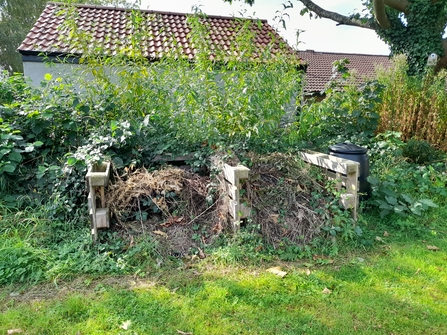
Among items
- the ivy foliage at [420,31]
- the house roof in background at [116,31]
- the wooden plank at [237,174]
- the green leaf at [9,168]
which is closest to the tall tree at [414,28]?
the ivy foliage at [420,31]

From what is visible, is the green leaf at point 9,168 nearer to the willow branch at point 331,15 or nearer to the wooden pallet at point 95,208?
the wooden pallet at point 95,208

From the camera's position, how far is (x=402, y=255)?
3.16 meters

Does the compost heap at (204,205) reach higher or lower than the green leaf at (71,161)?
lower

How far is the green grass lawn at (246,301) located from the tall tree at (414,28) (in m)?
7.55

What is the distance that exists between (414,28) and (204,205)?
8.52m

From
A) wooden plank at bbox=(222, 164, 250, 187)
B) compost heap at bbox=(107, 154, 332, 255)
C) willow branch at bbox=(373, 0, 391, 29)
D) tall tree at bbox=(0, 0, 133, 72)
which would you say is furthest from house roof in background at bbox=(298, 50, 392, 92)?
wooden plank at bbox=(222, 164, 250, 187)

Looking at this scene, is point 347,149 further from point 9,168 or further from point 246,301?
point 9,168

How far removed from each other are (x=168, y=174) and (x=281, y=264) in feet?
5.29

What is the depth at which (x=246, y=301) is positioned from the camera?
7.80 ft

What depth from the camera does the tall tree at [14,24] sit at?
2052 cm

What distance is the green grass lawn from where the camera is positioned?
6.87 ft

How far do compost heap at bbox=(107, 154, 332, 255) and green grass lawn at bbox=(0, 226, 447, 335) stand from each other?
427mm

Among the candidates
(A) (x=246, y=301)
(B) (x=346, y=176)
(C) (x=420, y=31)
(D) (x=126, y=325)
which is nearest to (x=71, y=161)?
(D) (x=126, y=325)

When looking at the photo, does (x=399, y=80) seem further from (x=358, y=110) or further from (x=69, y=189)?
(x=69, y=189)
